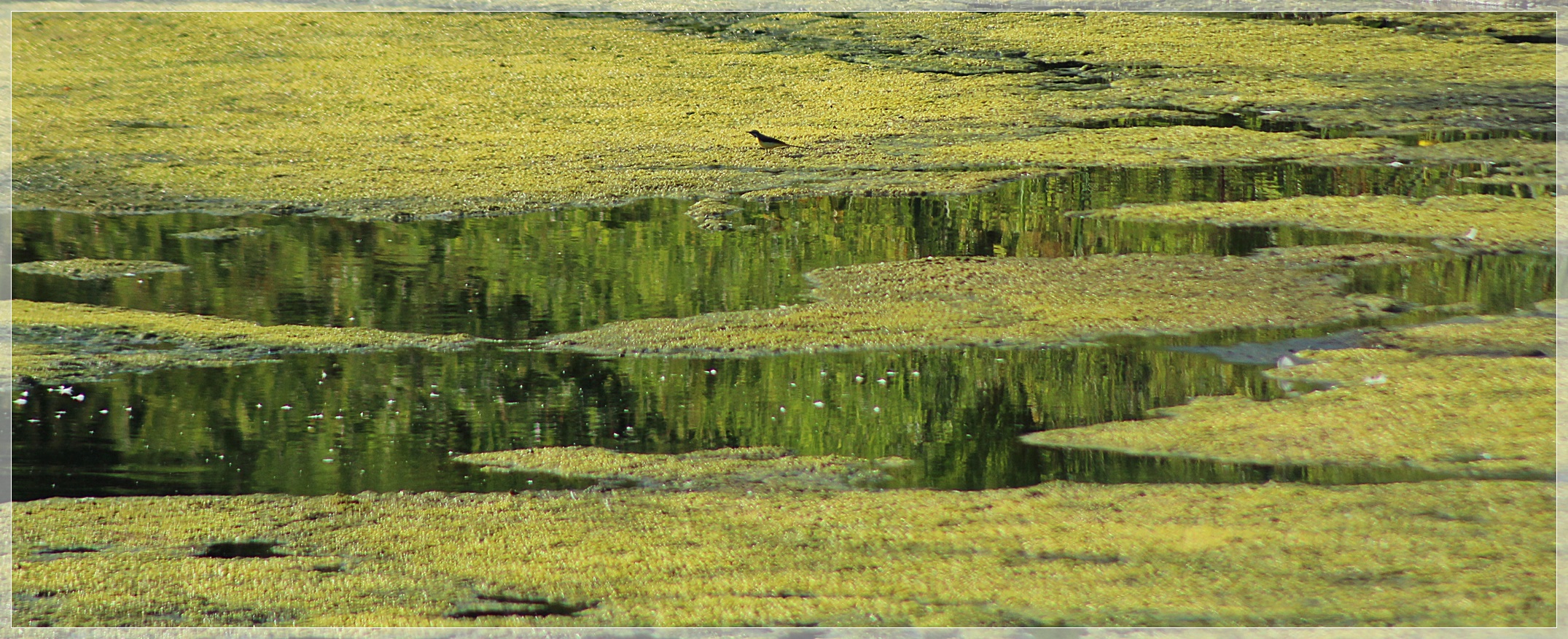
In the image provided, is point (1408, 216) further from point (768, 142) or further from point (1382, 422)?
point (768, 142)

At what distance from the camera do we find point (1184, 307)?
13.9 ft

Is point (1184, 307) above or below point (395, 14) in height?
below

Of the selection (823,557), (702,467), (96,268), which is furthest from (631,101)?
(823,557)

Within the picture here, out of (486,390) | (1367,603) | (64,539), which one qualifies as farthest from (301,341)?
(1367,603)

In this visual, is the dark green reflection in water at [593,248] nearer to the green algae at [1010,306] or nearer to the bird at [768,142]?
the green algae at [1010,306]

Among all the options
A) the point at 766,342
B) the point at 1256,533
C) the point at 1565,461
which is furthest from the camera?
the point at 766,342

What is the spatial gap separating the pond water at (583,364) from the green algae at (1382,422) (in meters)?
0.09

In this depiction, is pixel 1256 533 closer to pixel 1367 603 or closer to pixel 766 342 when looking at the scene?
pixel 1367 603

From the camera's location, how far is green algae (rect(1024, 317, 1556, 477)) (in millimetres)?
3133

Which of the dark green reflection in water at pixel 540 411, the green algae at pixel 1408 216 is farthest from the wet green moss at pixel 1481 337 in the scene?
the green algae at pixel 1408 216

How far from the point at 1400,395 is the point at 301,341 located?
2789mm

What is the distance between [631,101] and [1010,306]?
3.44 meters

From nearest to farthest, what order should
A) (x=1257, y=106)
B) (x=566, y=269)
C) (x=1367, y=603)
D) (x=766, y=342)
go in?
1. (x=1367, y=603)
2. (x=766, y=342)
3. (x=566, y=269)
4. (x=1257, y=106)

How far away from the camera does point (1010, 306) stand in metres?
4.28
